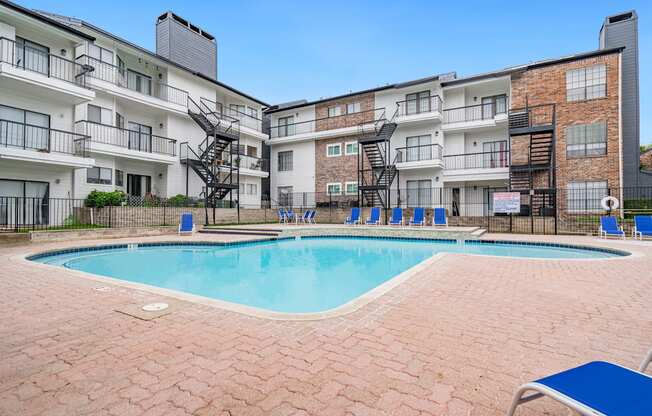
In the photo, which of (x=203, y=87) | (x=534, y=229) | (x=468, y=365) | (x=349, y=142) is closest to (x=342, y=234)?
(x=534, y=229)

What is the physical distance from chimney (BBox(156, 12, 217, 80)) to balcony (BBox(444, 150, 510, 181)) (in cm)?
1730

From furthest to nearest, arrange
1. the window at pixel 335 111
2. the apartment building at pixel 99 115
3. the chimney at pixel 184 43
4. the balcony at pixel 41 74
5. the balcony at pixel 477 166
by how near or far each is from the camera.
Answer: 1. the window at pixel 335 111
2. the chimney at pixel 184 43
3. the balcony at pixel 477 166
4. the apartment building at pixel 99 115
5. the balcony at pixel 41 74

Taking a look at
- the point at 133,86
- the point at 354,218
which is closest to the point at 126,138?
the point at 133,86

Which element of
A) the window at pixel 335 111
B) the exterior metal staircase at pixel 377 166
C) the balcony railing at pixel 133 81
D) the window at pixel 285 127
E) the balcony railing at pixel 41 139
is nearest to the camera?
the balcony railing at pixel 41 139

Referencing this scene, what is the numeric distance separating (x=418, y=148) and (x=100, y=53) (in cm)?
1791

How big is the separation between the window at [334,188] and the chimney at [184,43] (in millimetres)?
11470

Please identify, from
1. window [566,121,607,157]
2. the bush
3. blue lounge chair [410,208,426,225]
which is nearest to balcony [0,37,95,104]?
the bush

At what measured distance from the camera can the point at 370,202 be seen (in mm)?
20594

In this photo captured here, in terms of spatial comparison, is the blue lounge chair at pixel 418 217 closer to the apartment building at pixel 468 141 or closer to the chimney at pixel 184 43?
the apartment building at pixel 468 141

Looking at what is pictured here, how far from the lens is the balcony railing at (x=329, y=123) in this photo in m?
21.8

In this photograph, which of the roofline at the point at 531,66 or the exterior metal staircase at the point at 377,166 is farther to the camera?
the exterior metal staircase at the point at 377,166

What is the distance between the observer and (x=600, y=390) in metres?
1.23

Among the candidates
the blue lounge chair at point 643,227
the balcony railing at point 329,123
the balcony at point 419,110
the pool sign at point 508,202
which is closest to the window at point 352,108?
the balcony railing at point 329,123

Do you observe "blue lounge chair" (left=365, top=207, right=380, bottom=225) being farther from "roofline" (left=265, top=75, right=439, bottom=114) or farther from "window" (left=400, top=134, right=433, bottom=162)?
"roofline" (left=265, top=75, right=439, bottom=114)
